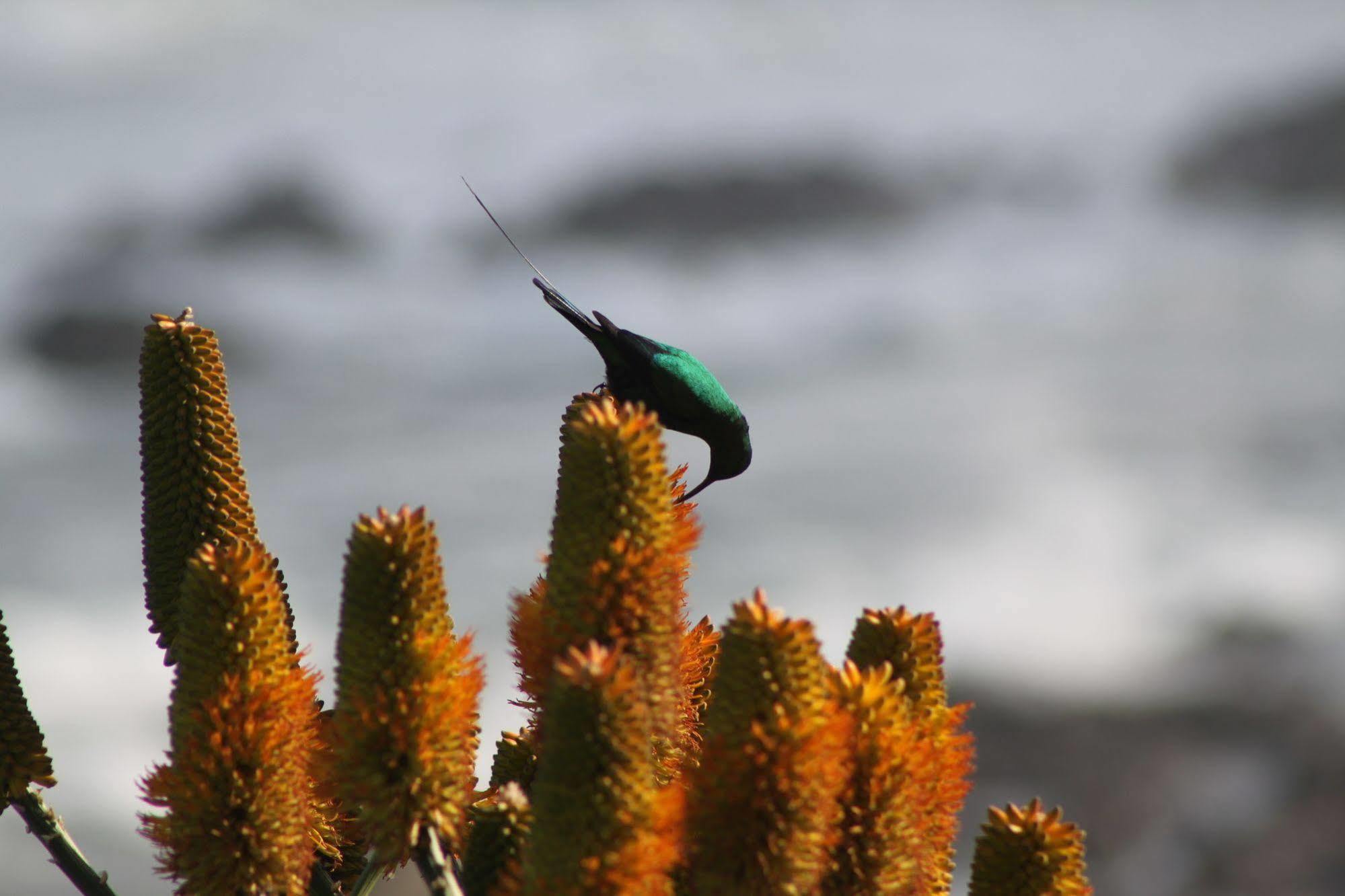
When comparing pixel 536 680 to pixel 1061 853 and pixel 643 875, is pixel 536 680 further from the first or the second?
pixel 1061 853

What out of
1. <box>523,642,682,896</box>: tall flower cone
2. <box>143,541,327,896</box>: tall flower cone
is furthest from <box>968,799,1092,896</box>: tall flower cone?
<box>143,541,327,896</box>: tall flower cone

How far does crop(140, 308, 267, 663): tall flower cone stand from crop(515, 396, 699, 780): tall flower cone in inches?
27.4

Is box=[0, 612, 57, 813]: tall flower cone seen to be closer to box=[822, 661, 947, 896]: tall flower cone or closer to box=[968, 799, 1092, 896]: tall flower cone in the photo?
box=[822, 661, 947, 896]: tall flower cone

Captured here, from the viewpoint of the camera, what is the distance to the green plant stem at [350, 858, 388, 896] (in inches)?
84.4

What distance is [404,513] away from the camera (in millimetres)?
1979

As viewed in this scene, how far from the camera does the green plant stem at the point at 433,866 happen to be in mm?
2066

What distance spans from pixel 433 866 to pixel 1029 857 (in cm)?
84

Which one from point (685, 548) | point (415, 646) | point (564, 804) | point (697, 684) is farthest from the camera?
point (697, 684)

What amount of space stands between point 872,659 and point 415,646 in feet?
2.23

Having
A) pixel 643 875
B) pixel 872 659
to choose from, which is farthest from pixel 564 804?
pixel 872 659

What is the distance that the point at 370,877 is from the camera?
220 centimetres

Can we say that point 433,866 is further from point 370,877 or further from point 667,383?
point 667,383

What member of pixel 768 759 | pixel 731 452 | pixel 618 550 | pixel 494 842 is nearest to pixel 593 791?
pixel 768 759

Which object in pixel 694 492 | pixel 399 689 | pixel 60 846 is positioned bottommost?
pixel 60 846
